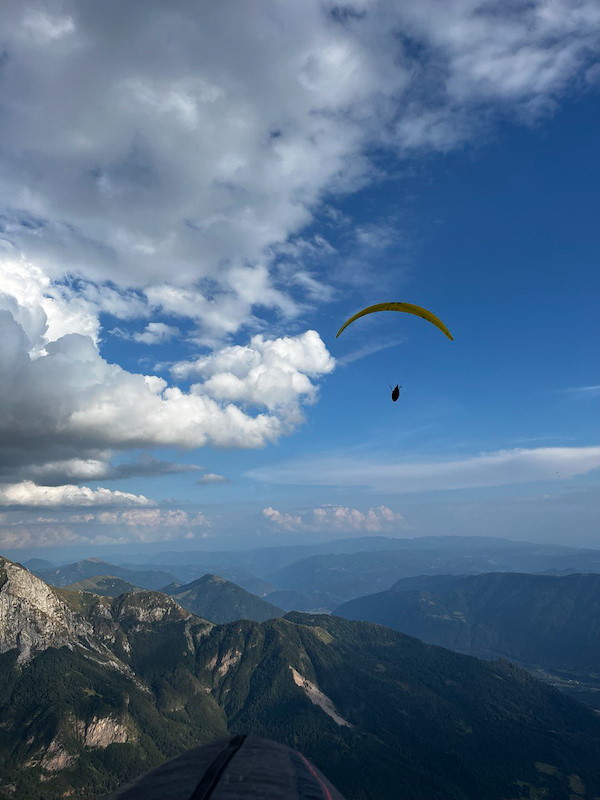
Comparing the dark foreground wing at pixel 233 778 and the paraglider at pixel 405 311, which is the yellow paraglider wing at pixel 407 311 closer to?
the paraglider at pixel 405 311

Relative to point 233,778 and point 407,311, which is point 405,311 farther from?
point 233,778

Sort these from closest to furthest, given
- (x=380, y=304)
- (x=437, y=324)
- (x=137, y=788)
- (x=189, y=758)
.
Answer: (x=137, y=788) → (x=189, y=758) → (x=437, y=324) → (x=380, y=304)

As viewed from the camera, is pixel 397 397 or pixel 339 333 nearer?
pixel 339 333

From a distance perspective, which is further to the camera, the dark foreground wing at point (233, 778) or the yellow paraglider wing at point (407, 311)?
the yellow paraglider wing at point (407, 311)

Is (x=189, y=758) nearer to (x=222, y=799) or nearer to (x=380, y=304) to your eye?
(x=222, y=799)

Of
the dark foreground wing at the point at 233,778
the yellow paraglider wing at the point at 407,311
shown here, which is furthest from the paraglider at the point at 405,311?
the dark foreground wing at the point at 233,778

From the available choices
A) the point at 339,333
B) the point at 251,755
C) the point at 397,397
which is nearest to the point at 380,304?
the point at 339,333

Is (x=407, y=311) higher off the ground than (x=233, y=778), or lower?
higher

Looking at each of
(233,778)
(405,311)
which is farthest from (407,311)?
(233,778)

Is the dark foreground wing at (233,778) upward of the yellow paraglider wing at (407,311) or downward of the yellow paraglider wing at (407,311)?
downward
